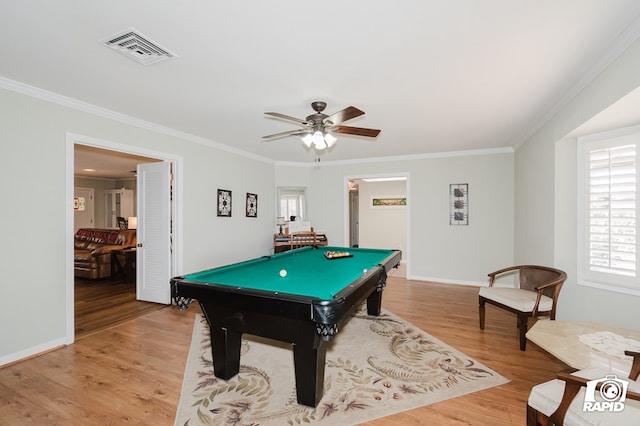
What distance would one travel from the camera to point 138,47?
6.89 feet

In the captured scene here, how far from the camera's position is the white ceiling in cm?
174

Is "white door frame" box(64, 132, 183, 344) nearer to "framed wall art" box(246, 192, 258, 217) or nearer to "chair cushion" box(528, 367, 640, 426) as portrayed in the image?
"framed wall art" box(246, 192, 258, 217)

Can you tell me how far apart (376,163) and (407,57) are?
157 inches

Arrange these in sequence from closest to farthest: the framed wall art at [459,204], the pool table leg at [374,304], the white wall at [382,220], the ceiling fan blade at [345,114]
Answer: the ceiling fan blade at [345,114]
the pool table leg at [374,304]
the framed wall art at [459,204]
the white wall at [382,220]

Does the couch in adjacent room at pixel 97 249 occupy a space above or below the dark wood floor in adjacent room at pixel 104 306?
above

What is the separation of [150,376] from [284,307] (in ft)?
5.01

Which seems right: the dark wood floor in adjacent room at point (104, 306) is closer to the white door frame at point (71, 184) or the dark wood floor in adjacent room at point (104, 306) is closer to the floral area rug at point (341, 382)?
the white door frame at point (71, 184)

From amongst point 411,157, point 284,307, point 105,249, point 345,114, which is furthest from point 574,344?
point 105,249

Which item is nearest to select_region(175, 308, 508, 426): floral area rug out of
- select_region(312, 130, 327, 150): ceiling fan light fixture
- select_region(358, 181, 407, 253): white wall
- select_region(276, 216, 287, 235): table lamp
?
select_region(312, 130, 327, 150): ceiling fan light fixture

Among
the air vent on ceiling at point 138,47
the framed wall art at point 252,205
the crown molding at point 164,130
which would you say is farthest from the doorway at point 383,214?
the air vent on ceiling at point 138,47

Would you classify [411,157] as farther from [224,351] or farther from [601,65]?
[224,351]

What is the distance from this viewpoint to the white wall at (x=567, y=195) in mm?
2264

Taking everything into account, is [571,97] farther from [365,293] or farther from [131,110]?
[131,110]

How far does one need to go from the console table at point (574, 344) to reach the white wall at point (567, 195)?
30.8 inches
